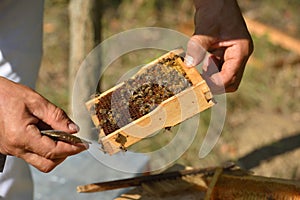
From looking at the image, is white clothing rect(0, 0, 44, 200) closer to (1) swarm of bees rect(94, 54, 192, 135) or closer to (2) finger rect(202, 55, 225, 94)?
(1) swarm of bees rect(94, 54, 192, 135)

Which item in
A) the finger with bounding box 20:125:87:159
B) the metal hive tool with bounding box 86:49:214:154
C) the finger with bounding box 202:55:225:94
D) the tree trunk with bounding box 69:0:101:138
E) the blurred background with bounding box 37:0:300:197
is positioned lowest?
the blurred background with bounding box 37:0:300:197

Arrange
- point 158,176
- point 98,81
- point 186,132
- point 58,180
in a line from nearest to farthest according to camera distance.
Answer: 1. point 158,176
2. point 58,180
3. point 98,81
4. point 186,132

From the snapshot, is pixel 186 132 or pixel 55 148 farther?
pixel 186 132

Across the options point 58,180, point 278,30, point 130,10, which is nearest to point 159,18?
point 130,10

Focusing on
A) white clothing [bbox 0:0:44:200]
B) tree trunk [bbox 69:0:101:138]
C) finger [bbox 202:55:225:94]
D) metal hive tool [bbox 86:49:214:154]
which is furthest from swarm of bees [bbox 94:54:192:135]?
tree trunk [bbox 69:0:101:138]

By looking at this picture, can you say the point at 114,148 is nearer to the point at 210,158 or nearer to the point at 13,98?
the point at 13,98
